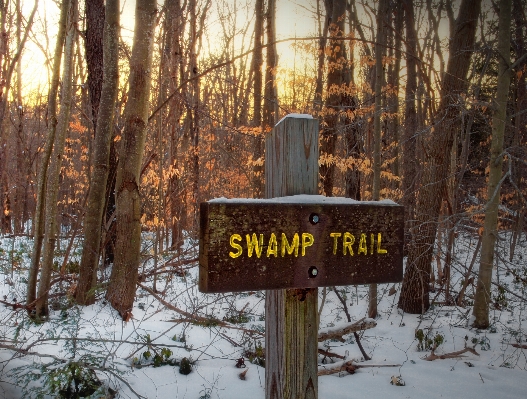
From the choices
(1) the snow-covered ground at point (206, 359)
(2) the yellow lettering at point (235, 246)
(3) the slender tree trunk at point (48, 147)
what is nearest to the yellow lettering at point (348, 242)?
(2) the yellow lettering at point (235, 246)

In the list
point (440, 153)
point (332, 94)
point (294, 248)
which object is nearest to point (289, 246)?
point (294, 248)

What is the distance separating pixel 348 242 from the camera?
1.47 m

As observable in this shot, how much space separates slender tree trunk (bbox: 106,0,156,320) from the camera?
416cm

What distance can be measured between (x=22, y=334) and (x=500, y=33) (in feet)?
23.1

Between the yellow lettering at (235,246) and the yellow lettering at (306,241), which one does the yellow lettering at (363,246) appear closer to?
the yellow lettering at (306,241)

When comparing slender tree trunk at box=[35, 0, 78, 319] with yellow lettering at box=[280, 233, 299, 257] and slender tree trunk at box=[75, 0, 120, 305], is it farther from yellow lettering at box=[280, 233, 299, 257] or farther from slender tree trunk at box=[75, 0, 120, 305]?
yellow lettering at box=[280, 233, 299, 257]

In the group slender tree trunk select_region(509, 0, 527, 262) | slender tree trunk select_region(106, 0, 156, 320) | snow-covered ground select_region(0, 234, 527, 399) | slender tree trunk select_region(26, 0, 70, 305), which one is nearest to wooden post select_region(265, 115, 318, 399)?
snow-covered ground select_region(0, 234, 527, 399)

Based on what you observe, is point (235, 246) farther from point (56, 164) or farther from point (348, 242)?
point (56, 164)

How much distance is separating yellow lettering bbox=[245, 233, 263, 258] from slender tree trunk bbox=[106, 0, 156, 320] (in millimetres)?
3263

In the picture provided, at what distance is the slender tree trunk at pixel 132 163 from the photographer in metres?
4.16

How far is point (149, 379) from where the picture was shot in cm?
339

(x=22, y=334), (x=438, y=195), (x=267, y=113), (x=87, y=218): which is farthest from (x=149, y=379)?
(x=267, y=113)

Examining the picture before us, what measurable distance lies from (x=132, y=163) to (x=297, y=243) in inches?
130

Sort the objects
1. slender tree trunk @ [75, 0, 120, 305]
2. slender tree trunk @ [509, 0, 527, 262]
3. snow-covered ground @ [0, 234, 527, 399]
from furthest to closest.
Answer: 1. slender tree trunk @ [509, 0, 527, 262]
2. slender tree trunk @ [75, 0, 120, 305]
3. snow-covered ground @ [0, 234, 527, 399]
